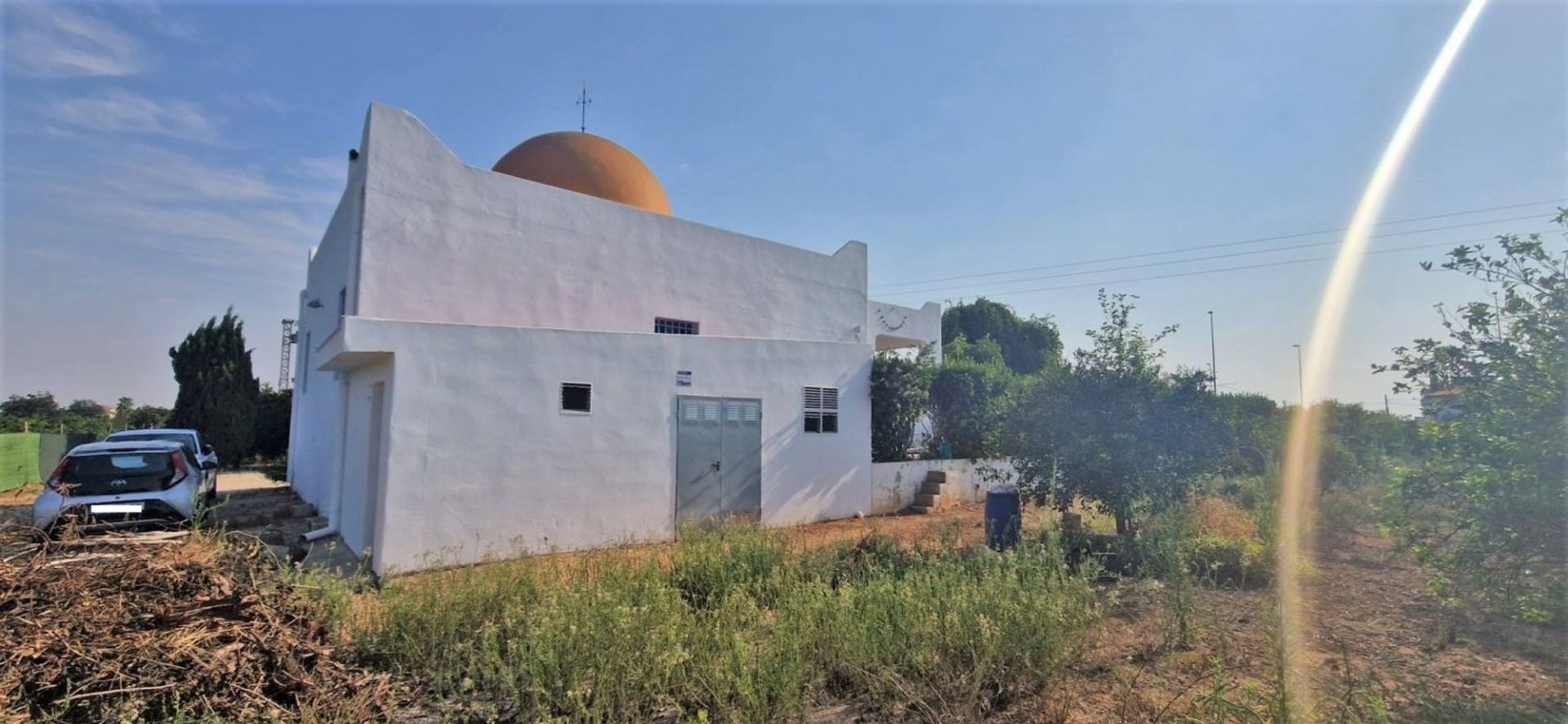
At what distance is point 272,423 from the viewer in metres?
27.3

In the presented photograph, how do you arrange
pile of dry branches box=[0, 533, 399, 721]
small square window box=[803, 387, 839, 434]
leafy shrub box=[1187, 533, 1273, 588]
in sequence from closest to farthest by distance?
pile of dry branches box=[0, 533, 399, 721]
leafy shrub box=[1187, 533, 1273, 588]
small square window box=[803, 387, 839, 434]

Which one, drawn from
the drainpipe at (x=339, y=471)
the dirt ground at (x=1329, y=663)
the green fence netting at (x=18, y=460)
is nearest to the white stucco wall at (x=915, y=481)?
the dirt ground at (x=1329, y=663)

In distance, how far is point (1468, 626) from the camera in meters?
5.88

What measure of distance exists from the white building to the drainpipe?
76 millimetres

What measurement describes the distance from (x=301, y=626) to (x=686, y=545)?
10.9 feet

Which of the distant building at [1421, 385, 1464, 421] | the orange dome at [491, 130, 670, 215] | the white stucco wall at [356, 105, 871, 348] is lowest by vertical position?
the distant building at [1421, 385, 1464, 421]

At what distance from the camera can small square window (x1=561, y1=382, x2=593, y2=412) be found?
10117mm

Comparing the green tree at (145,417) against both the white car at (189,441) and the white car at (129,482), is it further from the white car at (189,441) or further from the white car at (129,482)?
the white car at (129,482)

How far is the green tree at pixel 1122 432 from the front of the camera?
884cm

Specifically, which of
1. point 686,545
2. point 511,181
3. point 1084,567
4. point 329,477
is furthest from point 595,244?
point 1084,567

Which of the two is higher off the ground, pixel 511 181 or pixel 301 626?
pixel 511 181

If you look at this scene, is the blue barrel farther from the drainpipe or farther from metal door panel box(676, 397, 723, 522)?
the drainpipe

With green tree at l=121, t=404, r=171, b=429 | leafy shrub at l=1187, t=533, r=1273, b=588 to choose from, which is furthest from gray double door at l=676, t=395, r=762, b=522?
green tree at l=121, t=404, r=171, b=429

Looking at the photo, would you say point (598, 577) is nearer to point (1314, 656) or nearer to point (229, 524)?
point (1314, 656)
